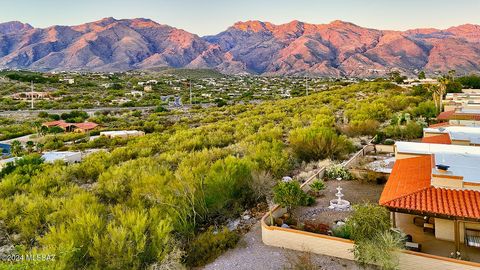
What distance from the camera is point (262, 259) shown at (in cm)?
1015

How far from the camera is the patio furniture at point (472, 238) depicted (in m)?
9.34

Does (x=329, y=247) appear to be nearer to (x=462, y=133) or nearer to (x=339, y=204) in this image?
(x=339, y=204)

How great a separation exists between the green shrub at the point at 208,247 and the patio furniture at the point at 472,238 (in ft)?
21.1

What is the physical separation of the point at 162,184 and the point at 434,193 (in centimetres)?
909

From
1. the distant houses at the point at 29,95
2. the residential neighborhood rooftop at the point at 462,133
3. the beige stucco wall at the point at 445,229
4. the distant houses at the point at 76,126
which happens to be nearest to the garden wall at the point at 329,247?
the beige stucco wall at the point at 445,229

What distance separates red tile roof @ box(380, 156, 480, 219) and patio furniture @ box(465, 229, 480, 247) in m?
0.90

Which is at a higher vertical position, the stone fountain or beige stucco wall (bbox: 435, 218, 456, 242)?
beige stucco wall (bbox: 435, 218, 456, 242)

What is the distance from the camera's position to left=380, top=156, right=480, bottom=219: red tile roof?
9.11 m

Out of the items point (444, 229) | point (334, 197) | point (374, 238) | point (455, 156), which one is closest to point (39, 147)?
point (334, 197)

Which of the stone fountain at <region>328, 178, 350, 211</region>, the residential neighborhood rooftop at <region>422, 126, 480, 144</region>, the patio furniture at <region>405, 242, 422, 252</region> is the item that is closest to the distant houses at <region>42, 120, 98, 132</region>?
the stone fountain at <region>328, 178, 350, 211</region>

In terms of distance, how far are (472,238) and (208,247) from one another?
718cm

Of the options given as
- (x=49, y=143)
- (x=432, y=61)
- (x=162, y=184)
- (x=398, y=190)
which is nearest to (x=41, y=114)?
(x=49, y=143)

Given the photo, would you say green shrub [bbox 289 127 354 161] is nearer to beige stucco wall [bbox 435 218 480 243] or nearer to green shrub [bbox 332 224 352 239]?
green shrub [bbox 332 224 352 239]

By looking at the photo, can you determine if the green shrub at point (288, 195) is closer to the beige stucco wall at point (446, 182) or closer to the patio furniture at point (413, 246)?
the patio furniture at point (413, 246)
